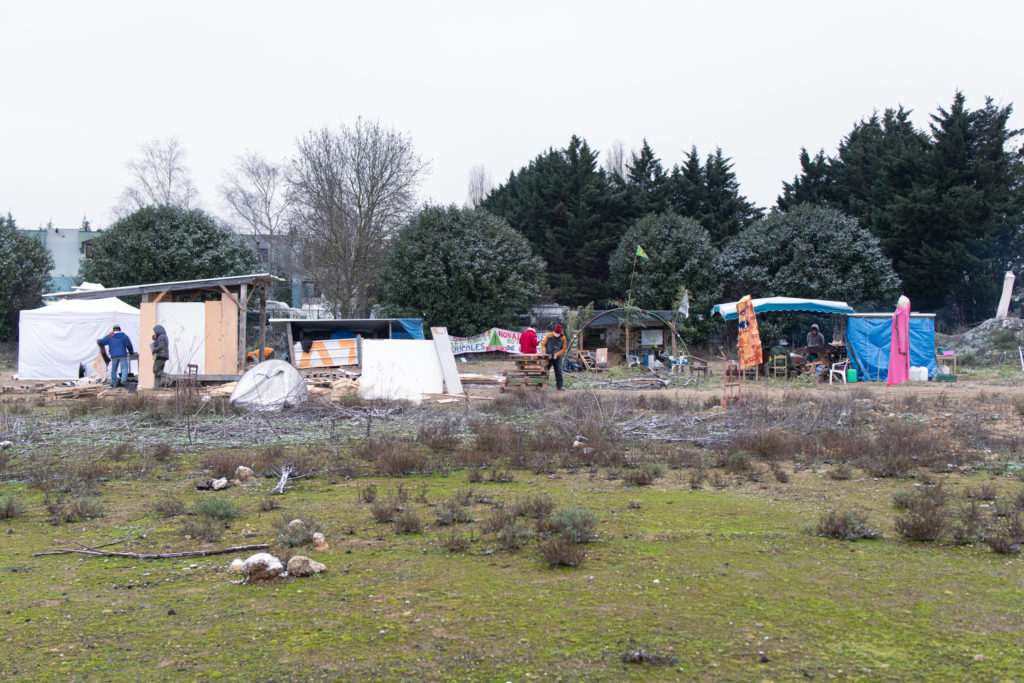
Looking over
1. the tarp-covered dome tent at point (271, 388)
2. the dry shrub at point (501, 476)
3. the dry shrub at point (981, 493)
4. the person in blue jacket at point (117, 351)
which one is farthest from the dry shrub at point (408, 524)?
the person in blue jacket at point (117, 351)

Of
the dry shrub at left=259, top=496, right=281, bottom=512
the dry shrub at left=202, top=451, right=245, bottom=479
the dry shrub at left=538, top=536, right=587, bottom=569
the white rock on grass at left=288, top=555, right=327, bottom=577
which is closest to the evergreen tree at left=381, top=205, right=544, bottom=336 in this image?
the dry shrub at left=202, top=451, right=245, bottom=479

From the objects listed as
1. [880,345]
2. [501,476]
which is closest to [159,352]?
[501,476]

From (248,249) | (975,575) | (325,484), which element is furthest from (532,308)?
(975,575)

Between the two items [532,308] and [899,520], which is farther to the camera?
[532,308]

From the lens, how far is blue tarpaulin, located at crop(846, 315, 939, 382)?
71.7 feet

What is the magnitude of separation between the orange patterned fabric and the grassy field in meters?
4.07

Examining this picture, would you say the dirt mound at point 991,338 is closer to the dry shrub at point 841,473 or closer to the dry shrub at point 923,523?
the dry shrub at point 841,473

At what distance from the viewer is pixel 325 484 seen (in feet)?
24.3

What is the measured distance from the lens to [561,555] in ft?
15.2

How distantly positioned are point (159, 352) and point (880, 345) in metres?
19.5

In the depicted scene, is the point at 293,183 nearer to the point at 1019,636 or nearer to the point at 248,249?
the point at 248,249

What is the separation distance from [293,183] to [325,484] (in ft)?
102

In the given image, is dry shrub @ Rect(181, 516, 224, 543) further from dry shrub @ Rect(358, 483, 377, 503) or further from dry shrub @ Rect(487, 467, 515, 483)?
dry shrub @ Rect(487, 467, 515, 483)

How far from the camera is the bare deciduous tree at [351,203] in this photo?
1385 inches
